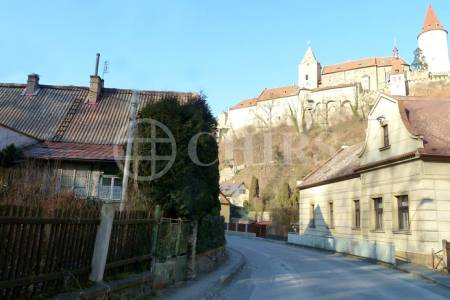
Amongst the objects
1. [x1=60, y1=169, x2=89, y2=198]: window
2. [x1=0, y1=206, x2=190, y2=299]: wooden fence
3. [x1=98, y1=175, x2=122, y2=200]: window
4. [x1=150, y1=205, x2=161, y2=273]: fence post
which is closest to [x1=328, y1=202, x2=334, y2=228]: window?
[x1=98, y1=175, x2=122, y2=200]: window

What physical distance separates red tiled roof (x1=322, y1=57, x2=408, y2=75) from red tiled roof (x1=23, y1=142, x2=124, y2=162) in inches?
4105

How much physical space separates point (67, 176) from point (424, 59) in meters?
104

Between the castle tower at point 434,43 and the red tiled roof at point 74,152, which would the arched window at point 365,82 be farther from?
the red tiled roof at point 74,152

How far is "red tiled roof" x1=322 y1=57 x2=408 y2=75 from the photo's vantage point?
359ft

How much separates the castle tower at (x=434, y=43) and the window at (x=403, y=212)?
9230 centimetres

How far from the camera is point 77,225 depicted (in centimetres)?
668

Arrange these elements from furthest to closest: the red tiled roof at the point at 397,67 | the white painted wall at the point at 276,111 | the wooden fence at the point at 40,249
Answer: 1. the white painted wall at the point at 276,111
2. the red tiled roof at the point at 397,67
3. the wooden fence at the point at 40,249

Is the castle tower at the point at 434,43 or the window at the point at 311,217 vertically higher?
the castle tower at the point at 434,43

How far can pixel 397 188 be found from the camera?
19031mm

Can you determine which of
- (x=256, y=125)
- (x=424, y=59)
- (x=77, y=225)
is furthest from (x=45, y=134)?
(x=424, y=59)

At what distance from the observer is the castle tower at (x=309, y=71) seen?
117875 millimetres

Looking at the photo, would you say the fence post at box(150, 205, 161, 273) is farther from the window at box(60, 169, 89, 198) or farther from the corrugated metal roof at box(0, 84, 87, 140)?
the corrugated metal roof at box(0, 84, 87, 140)

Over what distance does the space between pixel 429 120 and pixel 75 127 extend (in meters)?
18.1

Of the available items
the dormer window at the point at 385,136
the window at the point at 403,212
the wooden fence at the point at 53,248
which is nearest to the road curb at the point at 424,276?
the window at the point at 403,212
